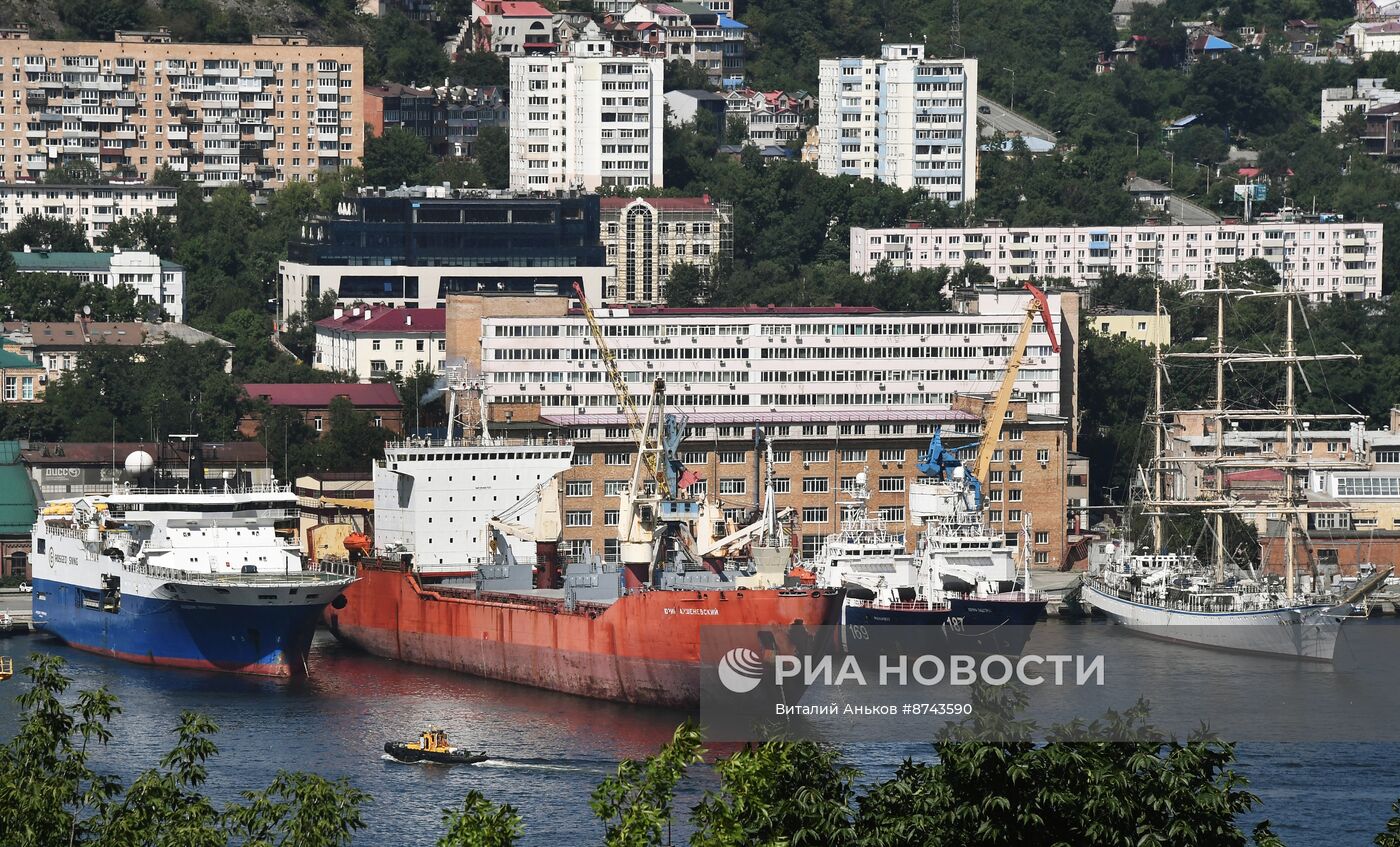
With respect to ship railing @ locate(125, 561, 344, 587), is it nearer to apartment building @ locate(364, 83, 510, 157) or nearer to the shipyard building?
the shipyard building

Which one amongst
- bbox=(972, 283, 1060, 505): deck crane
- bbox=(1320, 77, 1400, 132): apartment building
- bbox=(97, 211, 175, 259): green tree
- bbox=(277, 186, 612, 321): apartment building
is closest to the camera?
bbox=(972, 283, 1060, 505): deck crane

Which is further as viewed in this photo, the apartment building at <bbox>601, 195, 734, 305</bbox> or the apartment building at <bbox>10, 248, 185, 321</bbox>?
the apartment building at <bbox>601, 195, 734, 305</bbox>

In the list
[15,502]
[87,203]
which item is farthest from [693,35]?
[15,502]

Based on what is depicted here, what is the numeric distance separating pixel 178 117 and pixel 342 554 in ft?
223

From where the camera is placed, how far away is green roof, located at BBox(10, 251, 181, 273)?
12675 centimetres

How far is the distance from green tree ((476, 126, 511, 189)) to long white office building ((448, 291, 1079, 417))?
48.3 m

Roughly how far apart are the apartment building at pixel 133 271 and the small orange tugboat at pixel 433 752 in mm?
70312

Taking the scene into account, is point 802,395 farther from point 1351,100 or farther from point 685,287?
point 1351,100

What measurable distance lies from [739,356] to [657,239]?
38.0 m

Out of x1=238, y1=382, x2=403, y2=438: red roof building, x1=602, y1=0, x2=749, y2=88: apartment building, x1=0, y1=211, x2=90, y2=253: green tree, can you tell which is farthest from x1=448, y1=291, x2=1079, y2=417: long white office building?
x1=602, y1=0, x2=749, y2=88: apartment building

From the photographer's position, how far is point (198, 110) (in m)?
148

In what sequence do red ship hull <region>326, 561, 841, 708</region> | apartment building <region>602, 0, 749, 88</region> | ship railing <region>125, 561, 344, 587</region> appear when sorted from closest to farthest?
red ship hull <region>326, 561, 841, 708</region>
ship railing <region>125, 561, 344, 587</region>
apartment building <region>602, 0, 749, 88</region>

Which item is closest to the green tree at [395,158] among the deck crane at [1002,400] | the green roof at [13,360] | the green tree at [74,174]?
the green tree at [74,174]

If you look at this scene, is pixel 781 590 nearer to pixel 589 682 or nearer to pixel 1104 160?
pixel 589 682
